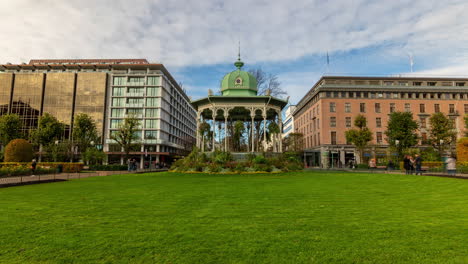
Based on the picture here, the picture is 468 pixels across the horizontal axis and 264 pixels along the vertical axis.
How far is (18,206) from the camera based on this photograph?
699 cm

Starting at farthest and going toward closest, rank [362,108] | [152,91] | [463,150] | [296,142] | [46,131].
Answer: [152,91] < [296,142] < [362,108] < [46,131] < [463,150]


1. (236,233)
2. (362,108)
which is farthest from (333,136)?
(236,233)

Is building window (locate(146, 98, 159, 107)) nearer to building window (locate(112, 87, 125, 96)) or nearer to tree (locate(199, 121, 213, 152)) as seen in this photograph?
building window (locate(112, 87, 125, 96))

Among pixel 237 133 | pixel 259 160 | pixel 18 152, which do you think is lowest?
pixel 259 160

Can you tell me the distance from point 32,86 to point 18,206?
79765 mm

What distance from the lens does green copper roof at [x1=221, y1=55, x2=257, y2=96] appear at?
27.8 meters

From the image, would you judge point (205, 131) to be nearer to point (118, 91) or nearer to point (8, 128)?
point (8, 128)

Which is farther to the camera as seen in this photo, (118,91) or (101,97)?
(101,97)

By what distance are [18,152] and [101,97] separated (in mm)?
41506

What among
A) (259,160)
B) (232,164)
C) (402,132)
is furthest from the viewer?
(402,132)

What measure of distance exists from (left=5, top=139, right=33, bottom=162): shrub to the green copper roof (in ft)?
76.9

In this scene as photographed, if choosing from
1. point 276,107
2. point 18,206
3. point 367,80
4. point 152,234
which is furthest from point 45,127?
point 367,80

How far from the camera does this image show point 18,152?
95.2ft

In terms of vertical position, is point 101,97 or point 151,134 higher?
point 101,97
